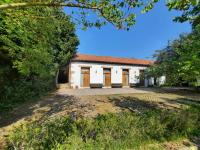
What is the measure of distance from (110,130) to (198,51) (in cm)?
407

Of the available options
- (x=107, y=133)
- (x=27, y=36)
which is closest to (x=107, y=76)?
(x=27, y=36)

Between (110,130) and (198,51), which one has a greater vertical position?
(198,51)

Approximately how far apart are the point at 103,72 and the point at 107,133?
22641 millimetres

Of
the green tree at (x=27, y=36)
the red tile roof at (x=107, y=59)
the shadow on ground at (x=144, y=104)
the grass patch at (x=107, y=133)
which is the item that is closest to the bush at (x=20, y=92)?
the green tree at (x=27, y=36)

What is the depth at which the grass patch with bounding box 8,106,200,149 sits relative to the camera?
6.17m

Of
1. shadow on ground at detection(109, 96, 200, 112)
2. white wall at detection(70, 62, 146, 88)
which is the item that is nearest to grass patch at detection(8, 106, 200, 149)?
shadow on ground at detection(109, 96, 200, 112)

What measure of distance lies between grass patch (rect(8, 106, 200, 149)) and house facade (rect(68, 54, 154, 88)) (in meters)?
19.2

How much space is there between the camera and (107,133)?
22.0ft

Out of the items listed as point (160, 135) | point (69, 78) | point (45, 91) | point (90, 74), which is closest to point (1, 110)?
point (45, 91)

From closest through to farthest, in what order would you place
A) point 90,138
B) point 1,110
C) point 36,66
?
1. point 90,138
2. point 36,66
3. point 1,110

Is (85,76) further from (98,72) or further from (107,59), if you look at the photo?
(107,59)

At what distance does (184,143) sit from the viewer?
753 cm

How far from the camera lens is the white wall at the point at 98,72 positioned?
26933 mm

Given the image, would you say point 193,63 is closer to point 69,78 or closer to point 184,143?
point 184,143
